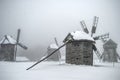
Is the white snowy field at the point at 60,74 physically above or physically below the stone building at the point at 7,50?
below

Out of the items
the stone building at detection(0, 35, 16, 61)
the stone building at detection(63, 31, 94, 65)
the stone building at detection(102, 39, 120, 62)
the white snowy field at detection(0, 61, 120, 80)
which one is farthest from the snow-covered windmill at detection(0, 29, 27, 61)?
the white snowy field at detection(0, 61, 120, 80)

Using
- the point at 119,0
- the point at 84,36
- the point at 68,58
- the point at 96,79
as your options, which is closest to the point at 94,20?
the point at 84,36

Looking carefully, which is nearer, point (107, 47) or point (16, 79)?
point (16, 79)

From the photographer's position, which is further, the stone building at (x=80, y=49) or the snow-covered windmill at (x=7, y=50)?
the snow-covered windmill at (x=7, y=50)

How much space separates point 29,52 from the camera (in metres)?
41.8

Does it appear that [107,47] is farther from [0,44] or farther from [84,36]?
[0,44]

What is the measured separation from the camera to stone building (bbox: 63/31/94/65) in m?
12.5

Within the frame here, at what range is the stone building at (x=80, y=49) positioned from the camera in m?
12.5

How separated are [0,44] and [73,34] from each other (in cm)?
1397

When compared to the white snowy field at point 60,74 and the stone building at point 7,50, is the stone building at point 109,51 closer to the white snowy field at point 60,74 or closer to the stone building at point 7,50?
the stone building at point 7,50

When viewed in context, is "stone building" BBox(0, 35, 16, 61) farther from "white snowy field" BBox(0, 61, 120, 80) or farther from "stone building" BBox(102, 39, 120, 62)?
"white snowy field" BBox(0, 61, 120, 80)

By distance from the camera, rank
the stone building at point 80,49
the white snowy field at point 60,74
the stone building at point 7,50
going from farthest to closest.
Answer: the stone building at point 7,50, the stone building at point 80,49, the white snowy field at point 60,74

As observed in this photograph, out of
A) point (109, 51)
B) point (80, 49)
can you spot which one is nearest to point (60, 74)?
point (80, 49)

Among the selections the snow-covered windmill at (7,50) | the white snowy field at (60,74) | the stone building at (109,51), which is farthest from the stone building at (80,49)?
the snow-covered windmill at (7,50)
